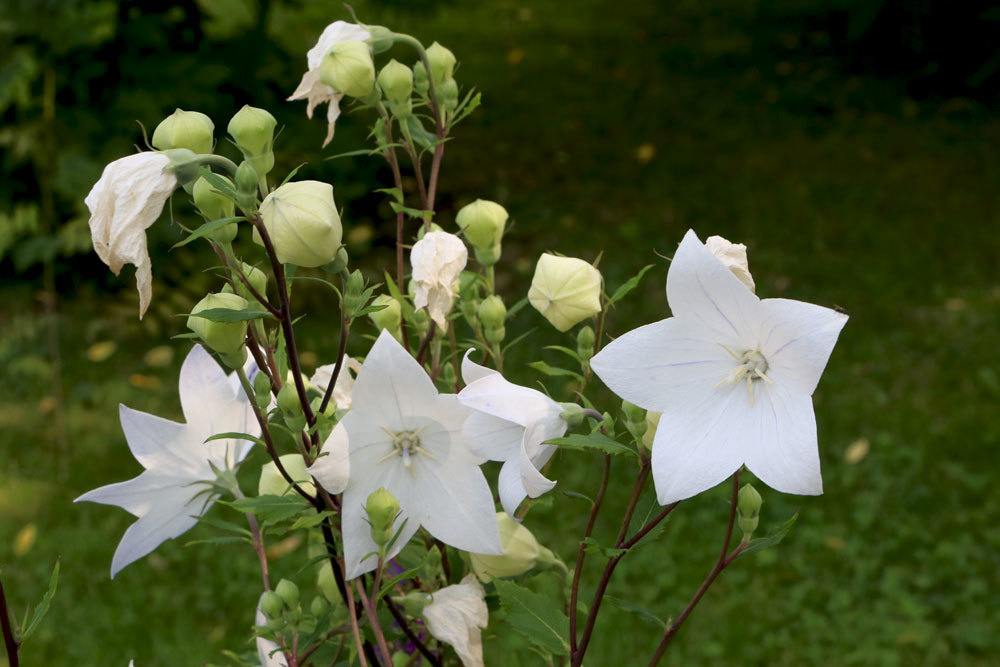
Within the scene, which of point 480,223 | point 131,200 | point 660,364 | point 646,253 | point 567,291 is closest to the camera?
point 131,200

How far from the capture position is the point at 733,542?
3221mm

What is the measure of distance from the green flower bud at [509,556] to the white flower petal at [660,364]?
0.16 meters

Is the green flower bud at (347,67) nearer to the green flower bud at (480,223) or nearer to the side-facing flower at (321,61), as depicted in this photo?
the side-facing flower at (321,61)

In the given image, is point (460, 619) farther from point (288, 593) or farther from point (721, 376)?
point (721, 376)

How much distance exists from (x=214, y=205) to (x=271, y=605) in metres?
0.28

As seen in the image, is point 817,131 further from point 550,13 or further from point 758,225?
point 550,13

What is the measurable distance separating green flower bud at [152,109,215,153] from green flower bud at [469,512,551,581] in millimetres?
341

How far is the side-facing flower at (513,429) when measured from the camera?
75cm

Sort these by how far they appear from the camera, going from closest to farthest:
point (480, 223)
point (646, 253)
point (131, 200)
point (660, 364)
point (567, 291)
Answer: point (131, 200)
point (660, 364)
point (567, 291)
point (480, 223)
point (646, 253)

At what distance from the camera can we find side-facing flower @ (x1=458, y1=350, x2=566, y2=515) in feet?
2.46

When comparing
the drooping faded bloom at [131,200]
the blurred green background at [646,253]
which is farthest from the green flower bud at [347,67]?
the blurred green background at [646,253]

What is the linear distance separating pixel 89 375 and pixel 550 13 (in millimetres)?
4617

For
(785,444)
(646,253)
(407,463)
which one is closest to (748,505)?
(785,444)

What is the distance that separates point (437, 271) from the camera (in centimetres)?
90
